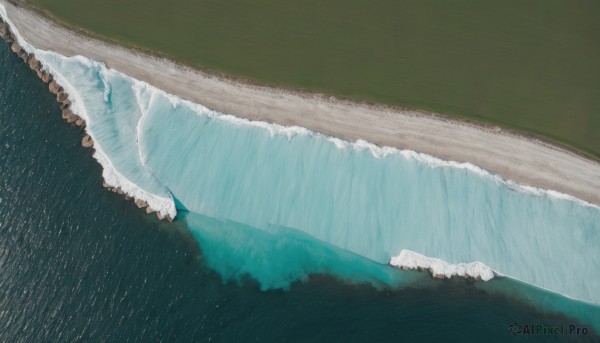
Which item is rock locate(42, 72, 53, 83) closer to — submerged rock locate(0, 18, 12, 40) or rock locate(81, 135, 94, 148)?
submerged rock locate(0, 18, 12, 40)

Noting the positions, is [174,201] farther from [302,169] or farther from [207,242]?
[302,169]

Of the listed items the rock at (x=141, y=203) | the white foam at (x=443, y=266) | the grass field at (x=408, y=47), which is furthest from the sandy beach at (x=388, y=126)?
the rock at (x=141, y=203)

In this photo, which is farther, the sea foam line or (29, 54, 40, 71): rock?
(29, 54, 40, 71): rock

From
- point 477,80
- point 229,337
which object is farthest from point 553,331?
point 229,337

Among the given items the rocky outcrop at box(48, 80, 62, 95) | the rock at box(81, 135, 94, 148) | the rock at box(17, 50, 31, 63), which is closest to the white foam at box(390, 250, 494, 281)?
the rock at box(81, 135, 94, 148)

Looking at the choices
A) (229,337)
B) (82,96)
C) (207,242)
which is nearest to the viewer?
(229,337)

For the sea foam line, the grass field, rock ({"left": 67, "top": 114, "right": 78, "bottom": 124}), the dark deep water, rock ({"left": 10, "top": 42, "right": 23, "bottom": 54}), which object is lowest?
the dark deep water

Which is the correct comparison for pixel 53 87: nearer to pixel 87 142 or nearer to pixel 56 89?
pixel 56 89

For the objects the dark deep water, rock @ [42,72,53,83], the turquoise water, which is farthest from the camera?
rock @ [42,72,53,83]

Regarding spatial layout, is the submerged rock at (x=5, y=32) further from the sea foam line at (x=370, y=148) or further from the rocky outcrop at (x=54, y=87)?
the sea foam line at (x=370, y=148)
